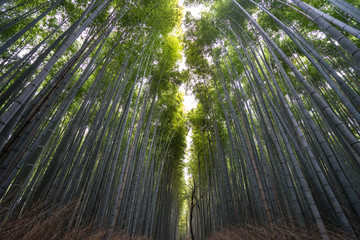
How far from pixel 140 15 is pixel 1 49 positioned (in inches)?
131

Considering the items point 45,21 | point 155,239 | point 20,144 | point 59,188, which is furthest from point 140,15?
point 155,239

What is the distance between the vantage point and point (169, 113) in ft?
23.8

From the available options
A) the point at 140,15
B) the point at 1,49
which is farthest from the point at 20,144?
the point at 140,15

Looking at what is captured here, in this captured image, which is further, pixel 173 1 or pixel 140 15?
pixel 173 1

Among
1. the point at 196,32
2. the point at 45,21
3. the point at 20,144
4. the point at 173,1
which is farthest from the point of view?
the point at 196,32

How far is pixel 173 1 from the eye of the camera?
4852 mm

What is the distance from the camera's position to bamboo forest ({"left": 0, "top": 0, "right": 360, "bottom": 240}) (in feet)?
5.88

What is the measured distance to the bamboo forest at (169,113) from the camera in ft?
5.88

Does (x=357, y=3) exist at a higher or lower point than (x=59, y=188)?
higher

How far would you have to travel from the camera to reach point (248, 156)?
3.38 metres

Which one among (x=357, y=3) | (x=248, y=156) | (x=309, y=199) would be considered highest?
(x=357, y=3)

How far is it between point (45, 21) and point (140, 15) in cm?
271

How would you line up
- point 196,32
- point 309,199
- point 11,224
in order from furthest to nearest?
point 196,32 → point 309,199 → point 11,224

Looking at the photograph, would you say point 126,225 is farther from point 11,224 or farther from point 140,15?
point 140,15
